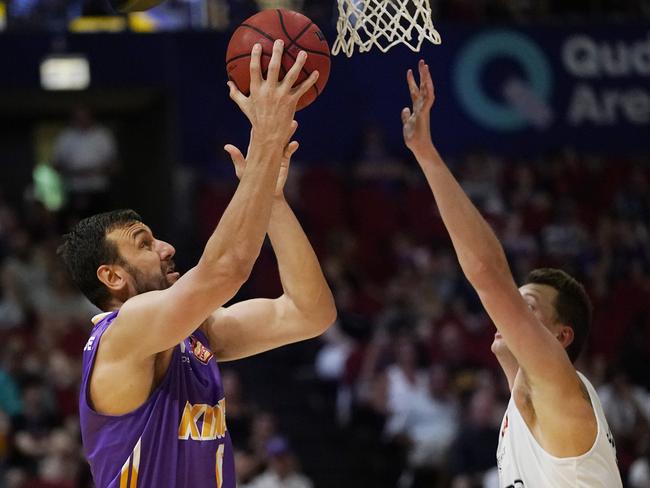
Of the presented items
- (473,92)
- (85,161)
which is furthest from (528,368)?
(473,92)

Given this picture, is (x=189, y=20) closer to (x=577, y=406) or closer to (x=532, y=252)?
(x=532, y=252)

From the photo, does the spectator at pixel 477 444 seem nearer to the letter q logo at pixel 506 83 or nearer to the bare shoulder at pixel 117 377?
the letter q logo at pixel 506 83

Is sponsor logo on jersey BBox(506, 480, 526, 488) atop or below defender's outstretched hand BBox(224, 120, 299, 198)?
below

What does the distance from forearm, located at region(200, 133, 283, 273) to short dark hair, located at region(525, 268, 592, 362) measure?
1.28 meters

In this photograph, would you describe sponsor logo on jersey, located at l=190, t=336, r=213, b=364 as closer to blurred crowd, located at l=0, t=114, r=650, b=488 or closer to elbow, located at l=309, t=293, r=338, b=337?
elbow, located at l=309, t=293, r=338, b=337

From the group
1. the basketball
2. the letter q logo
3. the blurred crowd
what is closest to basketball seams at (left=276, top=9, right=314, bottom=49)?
the basketball

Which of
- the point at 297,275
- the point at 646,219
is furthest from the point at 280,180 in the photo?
the point at 646,219

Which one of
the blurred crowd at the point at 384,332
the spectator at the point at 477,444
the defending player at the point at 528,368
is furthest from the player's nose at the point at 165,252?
the spectator at the point at 477,444

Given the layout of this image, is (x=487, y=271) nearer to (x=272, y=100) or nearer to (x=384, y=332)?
(x=272, y=100)

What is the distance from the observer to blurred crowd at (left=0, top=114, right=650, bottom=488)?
9539mm

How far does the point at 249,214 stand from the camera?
11.2ft

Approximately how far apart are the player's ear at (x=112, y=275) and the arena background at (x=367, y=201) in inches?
211

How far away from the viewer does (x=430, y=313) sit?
37.8 ft

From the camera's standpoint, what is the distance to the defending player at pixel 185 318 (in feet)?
11.3
